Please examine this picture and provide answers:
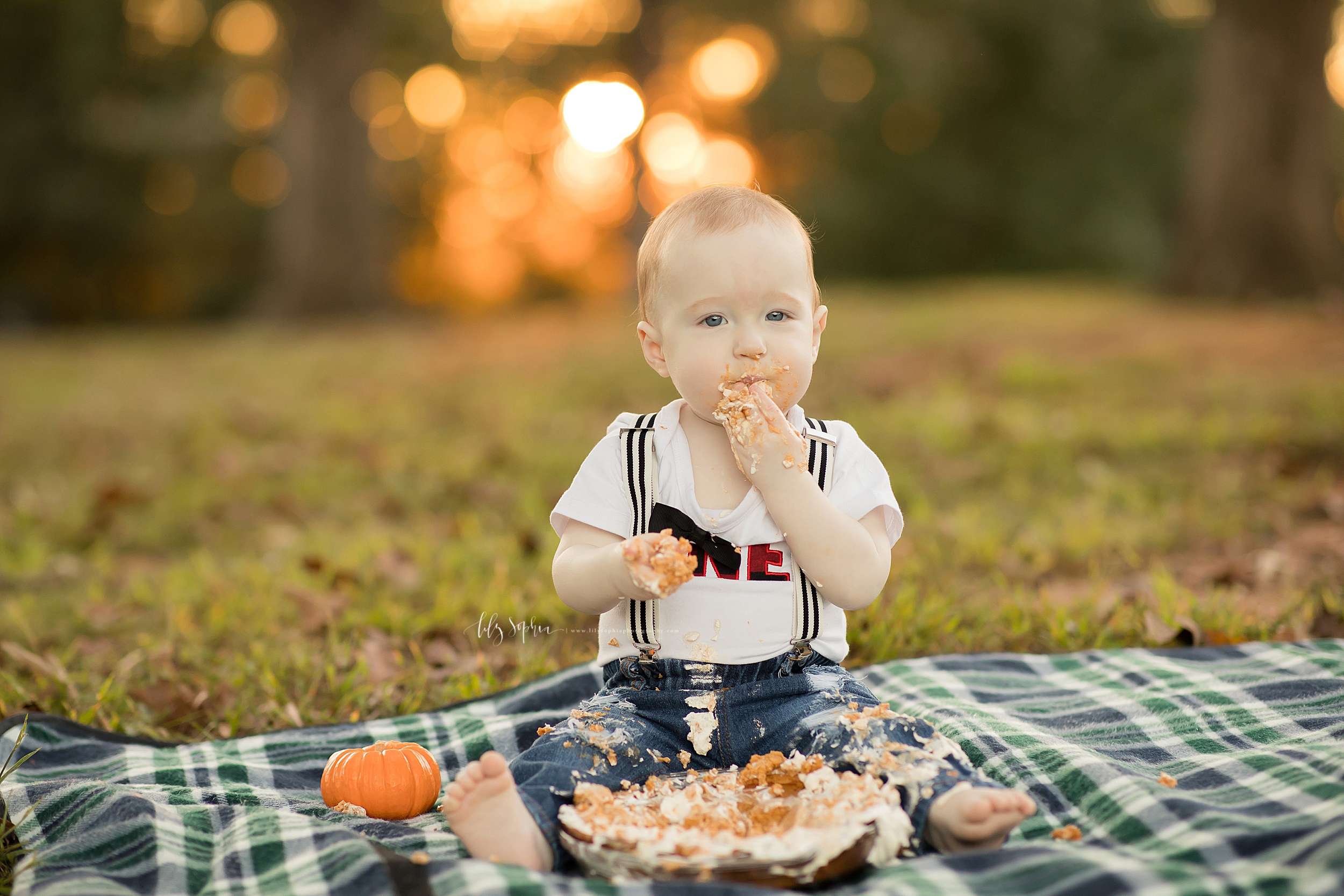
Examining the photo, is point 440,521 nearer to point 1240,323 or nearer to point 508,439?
point 508,439

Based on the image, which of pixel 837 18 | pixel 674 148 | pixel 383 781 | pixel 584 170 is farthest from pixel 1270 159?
pixel 584 170

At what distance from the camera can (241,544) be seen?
442 centimetres

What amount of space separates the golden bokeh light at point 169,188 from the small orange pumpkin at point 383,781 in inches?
835

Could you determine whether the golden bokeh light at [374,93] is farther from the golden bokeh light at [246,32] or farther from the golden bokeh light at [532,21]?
the golden bokeh light at [246,32]

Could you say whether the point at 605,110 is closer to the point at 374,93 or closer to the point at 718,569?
the point at 374,93

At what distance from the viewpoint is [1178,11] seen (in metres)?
19.0

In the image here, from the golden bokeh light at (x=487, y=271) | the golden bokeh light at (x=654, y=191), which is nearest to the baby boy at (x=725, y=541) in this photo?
the golden bokeh light at (x=654, y=191)

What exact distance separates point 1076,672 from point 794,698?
1011mm

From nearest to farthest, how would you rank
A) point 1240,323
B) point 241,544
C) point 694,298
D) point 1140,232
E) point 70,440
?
point 694,298 < point 241,544 < point 70,440 < point 1240,323 < point 1140,232

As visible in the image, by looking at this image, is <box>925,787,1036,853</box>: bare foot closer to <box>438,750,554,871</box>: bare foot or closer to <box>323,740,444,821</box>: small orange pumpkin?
<box>438,750,554,871</box>: bare foot

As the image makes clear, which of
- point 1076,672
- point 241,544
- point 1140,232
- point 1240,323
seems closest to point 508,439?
point 241,544

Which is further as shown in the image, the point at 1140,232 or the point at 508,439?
the point at 1140,232

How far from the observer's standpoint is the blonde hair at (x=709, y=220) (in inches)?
80.3

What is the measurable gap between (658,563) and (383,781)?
743 millimetres
